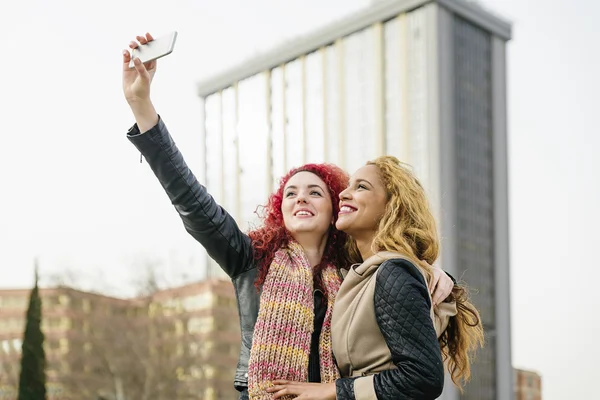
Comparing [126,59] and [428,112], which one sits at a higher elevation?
[428,112]

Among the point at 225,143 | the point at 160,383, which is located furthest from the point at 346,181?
the point at 225,143

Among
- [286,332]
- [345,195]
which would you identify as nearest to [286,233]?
[345,195]

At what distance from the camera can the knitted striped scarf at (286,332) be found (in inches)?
109

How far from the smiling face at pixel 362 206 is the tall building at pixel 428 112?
45962mm

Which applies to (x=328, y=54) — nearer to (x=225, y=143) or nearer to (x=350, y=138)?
(x=350, y=138)

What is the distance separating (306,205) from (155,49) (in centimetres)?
74

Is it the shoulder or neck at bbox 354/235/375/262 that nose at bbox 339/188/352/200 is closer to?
neck at bbox 354/235/375/262

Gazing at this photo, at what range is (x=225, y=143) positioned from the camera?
210 feet

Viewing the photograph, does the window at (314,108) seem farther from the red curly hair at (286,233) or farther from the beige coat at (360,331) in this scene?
the beige coat at (360,331)

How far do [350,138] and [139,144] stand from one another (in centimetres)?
5071

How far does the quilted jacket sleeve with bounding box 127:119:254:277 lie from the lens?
8.95ft

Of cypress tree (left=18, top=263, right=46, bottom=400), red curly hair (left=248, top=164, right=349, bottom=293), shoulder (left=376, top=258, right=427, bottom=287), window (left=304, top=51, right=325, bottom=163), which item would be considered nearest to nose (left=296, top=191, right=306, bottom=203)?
red curly hair (left=248, top=164, right=349, bottom=293)

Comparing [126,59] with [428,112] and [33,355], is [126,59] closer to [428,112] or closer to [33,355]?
[33,355]

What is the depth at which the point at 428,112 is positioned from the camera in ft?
165
